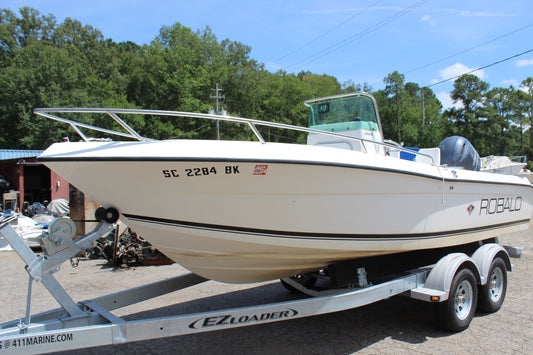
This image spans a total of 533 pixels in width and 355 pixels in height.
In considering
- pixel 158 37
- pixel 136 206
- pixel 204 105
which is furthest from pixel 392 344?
pixel 158 37

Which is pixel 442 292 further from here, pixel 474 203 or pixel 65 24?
pixel 65 24

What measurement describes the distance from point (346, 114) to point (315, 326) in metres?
2.83

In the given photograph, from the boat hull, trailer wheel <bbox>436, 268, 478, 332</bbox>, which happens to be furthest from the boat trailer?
the boat hull

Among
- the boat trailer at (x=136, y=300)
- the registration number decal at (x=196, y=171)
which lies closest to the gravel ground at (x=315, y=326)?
the boat trailer at (x=136, y=300)

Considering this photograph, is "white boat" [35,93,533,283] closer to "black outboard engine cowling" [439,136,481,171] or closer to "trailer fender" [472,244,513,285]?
"trailer fender" [472,244,513,285]

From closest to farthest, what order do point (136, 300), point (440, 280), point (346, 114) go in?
point (136, 300) < point (440, 280) < point (346, 114)

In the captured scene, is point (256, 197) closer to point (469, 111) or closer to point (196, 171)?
point (196, 171)

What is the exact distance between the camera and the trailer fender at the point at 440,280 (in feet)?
11.5

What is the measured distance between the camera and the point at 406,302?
4844 millimetres

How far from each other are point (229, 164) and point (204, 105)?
3254 cm

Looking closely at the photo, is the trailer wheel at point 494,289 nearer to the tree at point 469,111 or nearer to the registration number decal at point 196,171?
the registration number decal at point 196,171

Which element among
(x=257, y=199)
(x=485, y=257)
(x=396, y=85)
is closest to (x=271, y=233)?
(x=257, y=199)

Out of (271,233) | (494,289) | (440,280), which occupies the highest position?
(271,233)

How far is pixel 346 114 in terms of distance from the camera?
5.36 m
